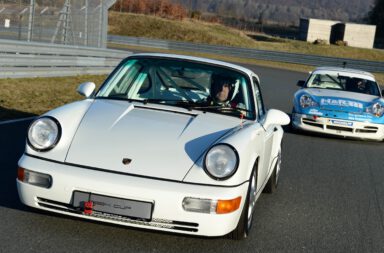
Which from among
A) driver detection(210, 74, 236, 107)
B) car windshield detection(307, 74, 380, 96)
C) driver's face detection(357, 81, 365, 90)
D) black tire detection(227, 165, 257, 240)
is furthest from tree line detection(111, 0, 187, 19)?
black tire detection(227, 165, 257, 240)

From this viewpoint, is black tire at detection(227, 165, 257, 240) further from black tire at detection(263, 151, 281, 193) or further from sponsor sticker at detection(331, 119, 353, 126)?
sponsor sticker at detection(331, 119, 353, 126)

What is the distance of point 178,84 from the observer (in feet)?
21.6

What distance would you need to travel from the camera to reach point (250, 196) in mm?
5402

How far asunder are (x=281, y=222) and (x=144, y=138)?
5.28ft

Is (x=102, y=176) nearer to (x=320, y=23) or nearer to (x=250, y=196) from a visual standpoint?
(x=250, y=196)

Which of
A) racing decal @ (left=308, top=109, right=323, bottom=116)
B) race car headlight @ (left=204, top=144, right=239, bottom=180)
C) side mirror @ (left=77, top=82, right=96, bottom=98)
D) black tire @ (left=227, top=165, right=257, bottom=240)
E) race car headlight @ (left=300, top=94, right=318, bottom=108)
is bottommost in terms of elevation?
racing decal @ (left=308, top=109, right=323, bottom=116)

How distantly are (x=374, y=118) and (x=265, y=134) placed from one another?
22.6 feet

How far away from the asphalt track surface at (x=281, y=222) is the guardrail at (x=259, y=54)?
33978 millimetres

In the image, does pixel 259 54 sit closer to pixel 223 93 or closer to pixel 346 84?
pixel 346 84

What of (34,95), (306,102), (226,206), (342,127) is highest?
(226,206)

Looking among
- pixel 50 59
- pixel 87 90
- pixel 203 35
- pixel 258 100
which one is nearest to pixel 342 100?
pixel 258 100

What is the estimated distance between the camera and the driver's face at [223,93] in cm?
633

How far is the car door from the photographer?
5.99 m

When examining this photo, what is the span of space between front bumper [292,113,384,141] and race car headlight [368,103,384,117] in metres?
0.23
